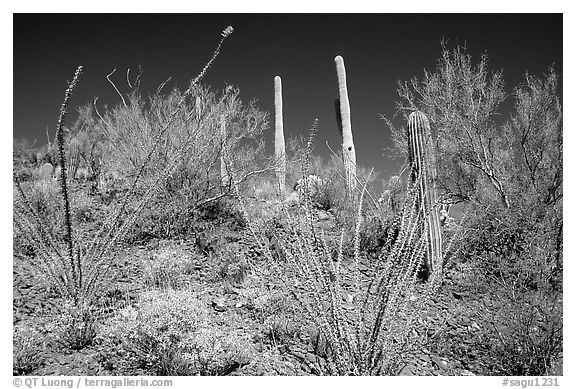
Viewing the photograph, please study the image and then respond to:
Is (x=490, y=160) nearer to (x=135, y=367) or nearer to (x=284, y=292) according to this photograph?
(x=284, y=292)

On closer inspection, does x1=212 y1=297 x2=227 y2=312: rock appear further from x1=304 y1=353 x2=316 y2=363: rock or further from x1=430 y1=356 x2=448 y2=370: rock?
x1=430 y1=356 x2=448 y2=370: rock

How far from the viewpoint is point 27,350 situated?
335cm

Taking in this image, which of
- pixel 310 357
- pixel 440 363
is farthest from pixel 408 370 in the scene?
pixel 310 357

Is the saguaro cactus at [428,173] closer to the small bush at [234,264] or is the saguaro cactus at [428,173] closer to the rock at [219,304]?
the small bush at [234,264]

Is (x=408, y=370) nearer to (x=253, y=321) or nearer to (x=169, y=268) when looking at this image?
(x=253, y=321)

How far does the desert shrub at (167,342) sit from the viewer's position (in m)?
3.33

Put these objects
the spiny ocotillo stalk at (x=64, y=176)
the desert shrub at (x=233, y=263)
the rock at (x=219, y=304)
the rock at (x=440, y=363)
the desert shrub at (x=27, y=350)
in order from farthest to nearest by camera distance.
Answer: the desert shrub at (x=233, y=263), the rock at (x=219, y=304), the rock at (x=440, y=363), the desert shrub at (x=27, y=350), the spiny ocotillo stalk at (x=64, y=176)

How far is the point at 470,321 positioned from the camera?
4816 millimetres

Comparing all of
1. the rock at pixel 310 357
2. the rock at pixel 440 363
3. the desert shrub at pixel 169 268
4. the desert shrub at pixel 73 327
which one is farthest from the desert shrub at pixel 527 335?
the desert shrub at pixel 73 327

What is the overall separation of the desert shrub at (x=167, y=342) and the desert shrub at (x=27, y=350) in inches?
17.7

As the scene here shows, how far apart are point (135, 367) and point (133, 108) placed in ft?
20.1

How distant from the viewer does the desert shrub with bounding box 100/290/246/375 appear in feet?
10.9

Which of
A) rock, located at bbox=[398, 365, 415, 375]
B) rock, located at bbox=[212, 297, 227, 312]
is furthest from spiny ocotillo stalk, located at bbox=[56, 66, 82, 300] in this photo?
rock, located at bbox=[398, 365, 415, 375]

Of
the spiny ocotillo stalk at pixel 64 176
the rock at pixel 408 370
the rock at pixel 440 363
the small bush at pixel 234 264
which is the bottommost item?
the rock at pixel 440 363
